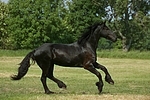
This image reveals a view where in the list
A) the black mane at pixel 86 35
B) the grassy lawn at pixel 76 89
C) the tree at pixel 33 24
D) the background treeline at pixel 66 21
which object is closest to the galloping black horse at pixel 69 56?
the black mane at pixel 86 35

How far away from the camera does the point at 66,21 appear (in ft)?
277

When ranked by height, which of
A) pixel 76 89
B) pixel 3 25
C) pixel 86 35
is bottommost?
pixel 3 25

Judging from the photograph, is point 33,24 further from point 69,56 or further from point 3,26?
point 69,56

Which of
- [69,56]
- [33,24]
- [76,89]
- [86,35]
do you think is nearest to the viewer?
[69,56]

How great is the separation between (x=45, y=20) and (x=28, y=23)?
3862 mm

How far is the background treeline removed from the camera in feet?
255

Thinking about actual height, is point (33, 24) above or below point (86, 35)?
below

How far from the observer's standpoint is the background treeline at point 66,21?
77.8m

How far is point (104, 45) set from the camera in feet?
271

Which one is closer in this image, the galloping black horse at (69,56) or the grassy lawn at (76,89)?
the grassy lawn at (76,89)

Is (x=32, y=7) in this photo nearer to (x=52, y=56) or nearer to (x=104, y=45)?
(x=104, y=45)

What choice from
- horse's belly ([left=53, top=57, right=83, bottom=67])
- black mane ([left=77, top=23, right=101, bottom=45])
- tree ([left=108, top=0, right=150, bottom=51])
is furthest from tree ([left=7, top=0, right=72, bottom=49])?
horse's belly ([left=53, top=57, right=83, bottom=67])

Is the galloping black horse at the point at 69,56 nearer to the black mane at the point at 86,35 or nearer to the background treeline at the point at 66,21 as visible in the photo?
the black mane at the point at 86,35

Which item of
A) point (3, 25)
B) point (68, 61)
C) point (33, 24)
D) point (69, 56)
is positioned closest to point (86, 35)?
point (69, 56)
